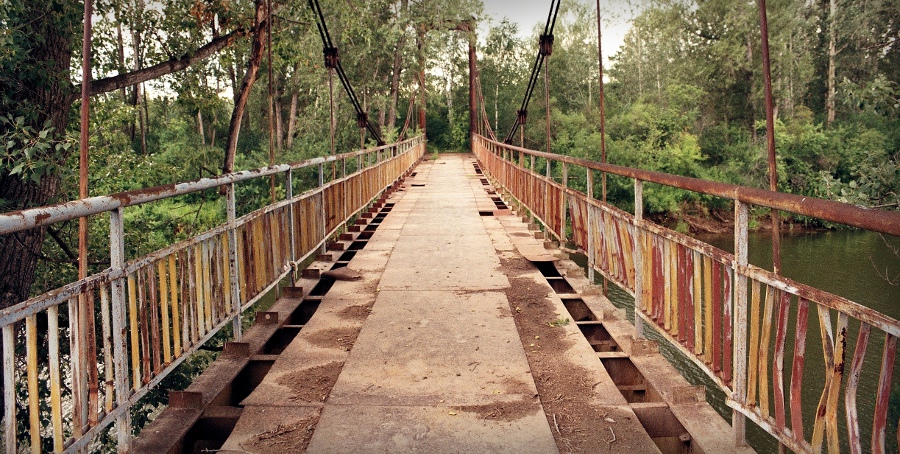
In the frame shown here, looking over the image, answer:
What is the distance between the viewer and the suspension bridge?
2.32 metres

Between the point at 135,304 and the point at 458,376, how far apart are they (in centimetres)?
156

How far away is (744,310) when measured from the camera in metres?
2.78

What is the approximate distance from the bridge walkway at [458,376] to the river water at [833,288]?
3.84 metres

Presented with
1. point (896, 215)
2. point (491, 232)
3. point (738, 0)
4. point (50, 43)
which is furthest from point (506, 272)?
point (738, 0)

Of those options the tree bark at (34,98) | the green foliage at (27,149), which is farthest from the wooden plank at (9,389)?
the tree bark at (34,98)

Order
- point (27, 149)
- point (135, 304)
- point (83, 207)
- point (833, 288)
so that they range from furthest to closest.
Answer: point (833, 288) < point (27, 149) < point (135, 304) < point (83, 207)

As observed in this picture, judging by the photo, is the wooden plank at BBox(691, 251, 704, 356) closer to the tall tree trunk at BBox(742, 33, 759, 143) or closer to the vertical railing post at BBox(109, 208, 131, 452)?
the vertical railing post at BBox(109, 208, 131, 452)

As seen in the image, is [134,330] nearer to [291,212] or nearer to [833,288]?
[291,212]

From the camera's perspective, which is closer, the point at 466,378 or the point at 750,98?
the point at 466,378

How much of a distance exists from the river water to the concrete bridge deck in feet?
12.6

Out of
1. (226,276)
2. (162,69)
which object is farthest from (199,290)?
(162,69)

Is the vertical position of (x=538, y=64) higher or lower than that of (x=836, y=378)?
higher

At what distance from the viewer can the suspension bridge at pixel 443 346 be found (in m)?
2.32

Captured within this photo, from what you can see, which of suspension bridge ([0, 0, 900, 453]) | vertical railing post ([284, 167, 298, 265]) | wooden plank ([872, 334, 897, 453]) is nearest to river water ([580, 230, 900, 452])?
suspension bridge ([0, 0, 900, 453])
